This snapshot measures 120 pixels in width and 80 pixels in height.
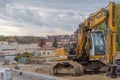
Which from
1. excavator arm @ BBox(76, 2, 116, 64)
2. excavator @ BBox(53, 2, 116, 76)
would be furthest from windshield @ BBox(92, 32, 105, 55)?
excavator arm @ BBox(76, 2, 116, 64)

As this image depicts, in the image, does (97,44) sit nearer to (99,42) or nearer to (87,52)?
(99,42)

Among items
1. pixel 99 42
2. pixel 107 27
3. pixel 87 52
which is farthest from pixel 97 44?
pixel 107 27

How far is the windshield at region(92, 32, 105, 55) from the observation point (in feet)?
90.0

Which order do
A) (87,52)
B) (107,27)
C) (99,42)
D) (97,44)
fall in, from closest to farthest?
1. (107,27)
2. (97,44)
3. (99,42)
4. (87,52)

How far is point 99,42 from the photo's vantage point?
27.6 meters

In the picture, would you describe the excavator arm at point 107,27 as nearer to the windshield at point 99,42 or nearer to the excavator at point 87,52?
the excavator at point 87,52

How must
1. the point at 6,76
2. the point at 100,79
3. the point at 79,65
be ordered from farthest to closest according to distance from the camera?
the point at 79,65
the point at 100,79
the point at 6,76

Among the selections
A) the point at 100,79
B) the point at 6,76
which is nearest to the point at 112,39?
the point at 100,79

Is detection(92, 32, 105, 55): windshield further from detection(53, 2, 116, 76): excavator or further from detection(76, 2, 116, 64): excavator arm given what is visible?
detection(76, 2, 116, 64): excavator arm

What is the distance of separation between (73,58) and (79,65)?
1726mm

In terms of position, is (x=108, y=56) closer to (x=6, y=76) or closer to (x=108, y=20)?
(x=108, y=20)

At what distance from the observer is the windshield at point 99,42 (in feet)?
90.0

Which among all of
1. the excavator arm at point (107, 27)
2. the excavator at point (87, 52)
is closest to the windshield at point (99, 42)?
the excavator at point (87, 52)

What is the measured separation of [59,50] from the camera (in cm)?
2841
